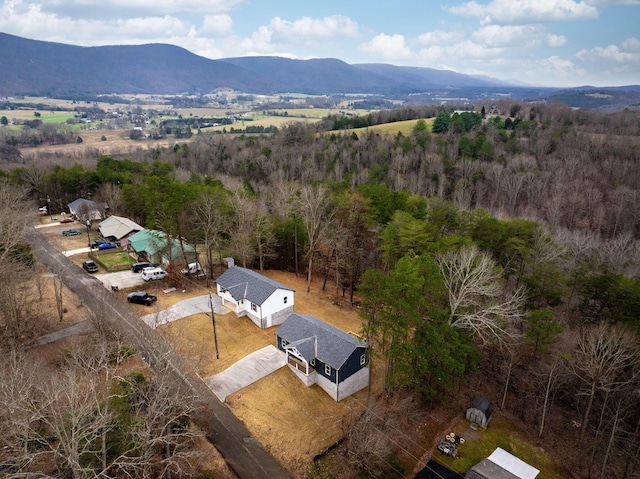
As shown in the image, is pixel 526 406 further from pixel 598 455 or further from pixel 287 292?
pixel 287 292

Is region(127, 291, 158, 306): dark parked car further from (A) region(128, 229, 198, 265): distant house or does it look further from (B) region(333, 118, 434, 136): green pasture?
(B) region(333, 118, 434, 136): green pasture

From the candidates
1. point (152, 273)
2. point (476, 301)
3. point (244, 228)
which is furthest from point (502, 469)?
point (152, 273)

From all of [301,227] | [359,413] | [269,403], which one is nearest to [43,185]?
[301,227]

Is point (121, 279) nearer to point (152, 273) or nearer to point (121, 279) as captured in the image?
point (121, 279)

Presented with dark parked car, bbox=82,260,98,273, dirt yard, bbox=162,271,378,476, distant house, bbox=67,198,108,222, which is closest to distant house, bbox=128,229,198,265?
dark parked car, bbox=82,260,98,273

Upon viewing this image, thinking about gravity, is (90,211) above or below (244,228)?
below

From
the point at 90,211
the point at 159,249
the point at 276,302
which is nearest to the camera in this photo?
the point at 276,302
